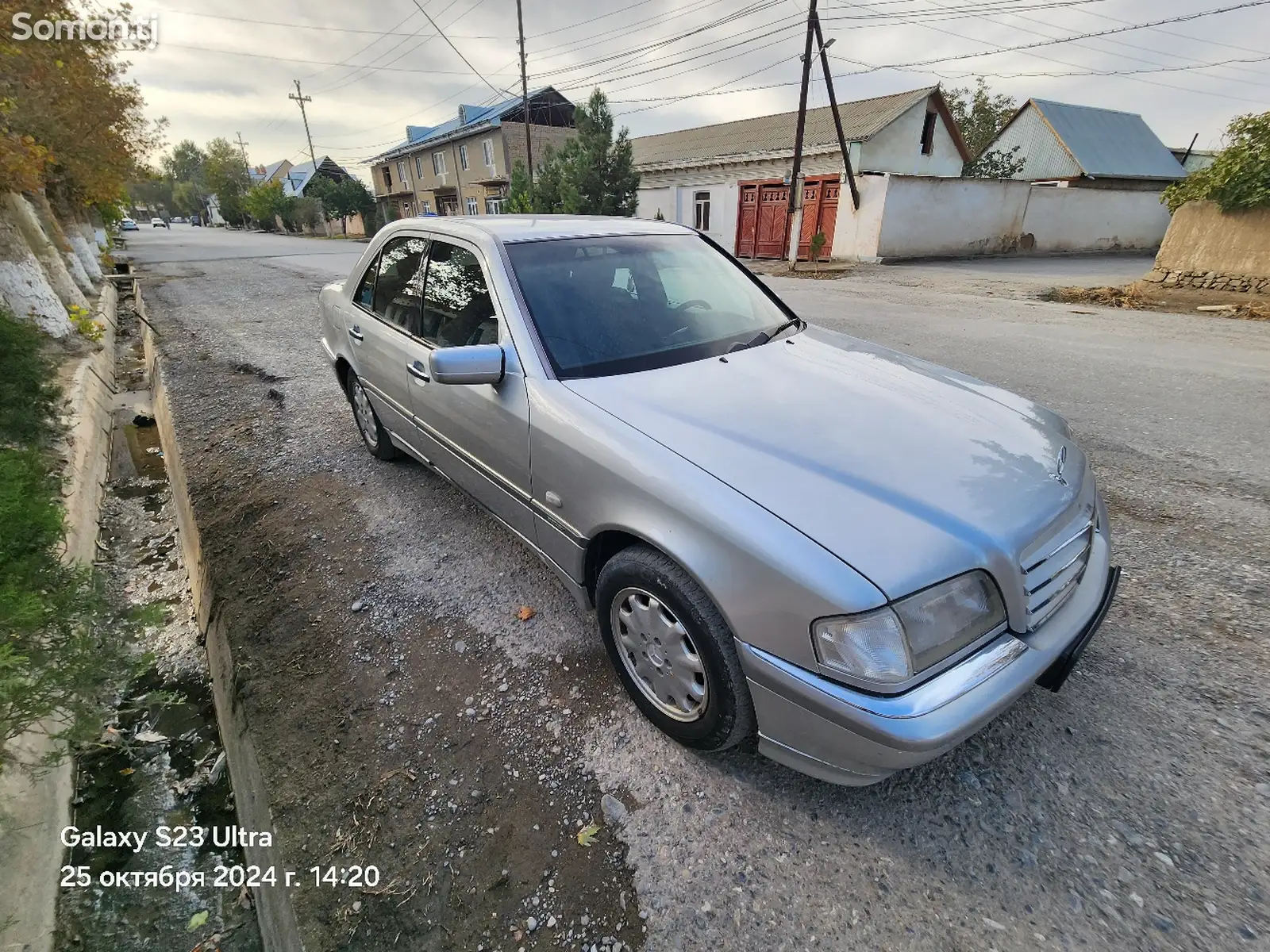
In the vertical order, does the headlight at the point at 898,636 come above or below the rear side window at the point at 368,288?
below

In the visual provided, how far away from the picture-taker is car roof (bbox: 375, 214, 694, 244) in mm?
2906

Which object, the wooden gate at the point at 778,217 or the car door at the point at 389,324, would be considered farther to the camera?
the wooden gate at the point at 778,217

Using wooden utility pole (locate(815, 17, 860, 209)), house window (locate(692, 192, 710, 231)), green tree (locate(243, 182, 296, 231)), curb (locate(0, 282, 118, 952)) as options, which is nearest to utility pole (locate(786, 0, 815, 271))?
wooden utility pole (locate(815, 17, 860, 209))

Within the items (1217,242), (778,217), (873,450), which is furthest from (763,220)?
(873,450)

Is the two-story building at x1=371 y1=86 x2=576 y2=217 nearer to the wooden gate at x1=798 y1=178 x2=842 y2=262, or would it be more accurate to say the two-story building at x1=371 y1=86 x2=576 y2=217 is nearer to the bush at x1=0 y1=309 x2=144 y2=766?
the wooden gate at x1=798 y1=178 x2=842 y2=262

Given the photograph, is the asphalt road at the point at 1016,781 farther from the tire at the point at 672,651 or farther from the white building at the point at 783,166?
the white building at the point at 783,166

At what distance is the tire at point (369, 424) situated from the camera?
4.14m

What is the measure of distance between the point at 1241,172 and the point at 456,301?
1460 centimetres

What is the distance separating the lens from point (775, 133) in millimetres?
24891

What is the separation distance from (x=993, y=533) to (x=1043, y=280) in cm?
1740

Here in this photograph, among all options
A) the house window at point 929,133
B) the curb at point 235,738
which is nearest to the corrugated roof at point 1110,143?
the house window at point 929,133

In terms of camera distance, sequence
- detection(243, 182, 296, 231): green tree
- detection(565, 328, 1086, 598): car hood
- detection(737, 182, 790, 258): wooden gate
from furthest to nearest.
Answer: detection(243, 182, 296, 231): green tree
detection(737, 182, 790, 258): wooden gate
detection(565, 328, 1086, 598): car hood

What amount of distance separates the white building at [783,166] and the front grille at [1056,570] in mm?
21788

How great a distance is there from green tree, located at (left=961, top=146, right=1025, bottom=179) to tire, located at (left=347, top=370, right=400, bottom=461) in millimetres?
30604
